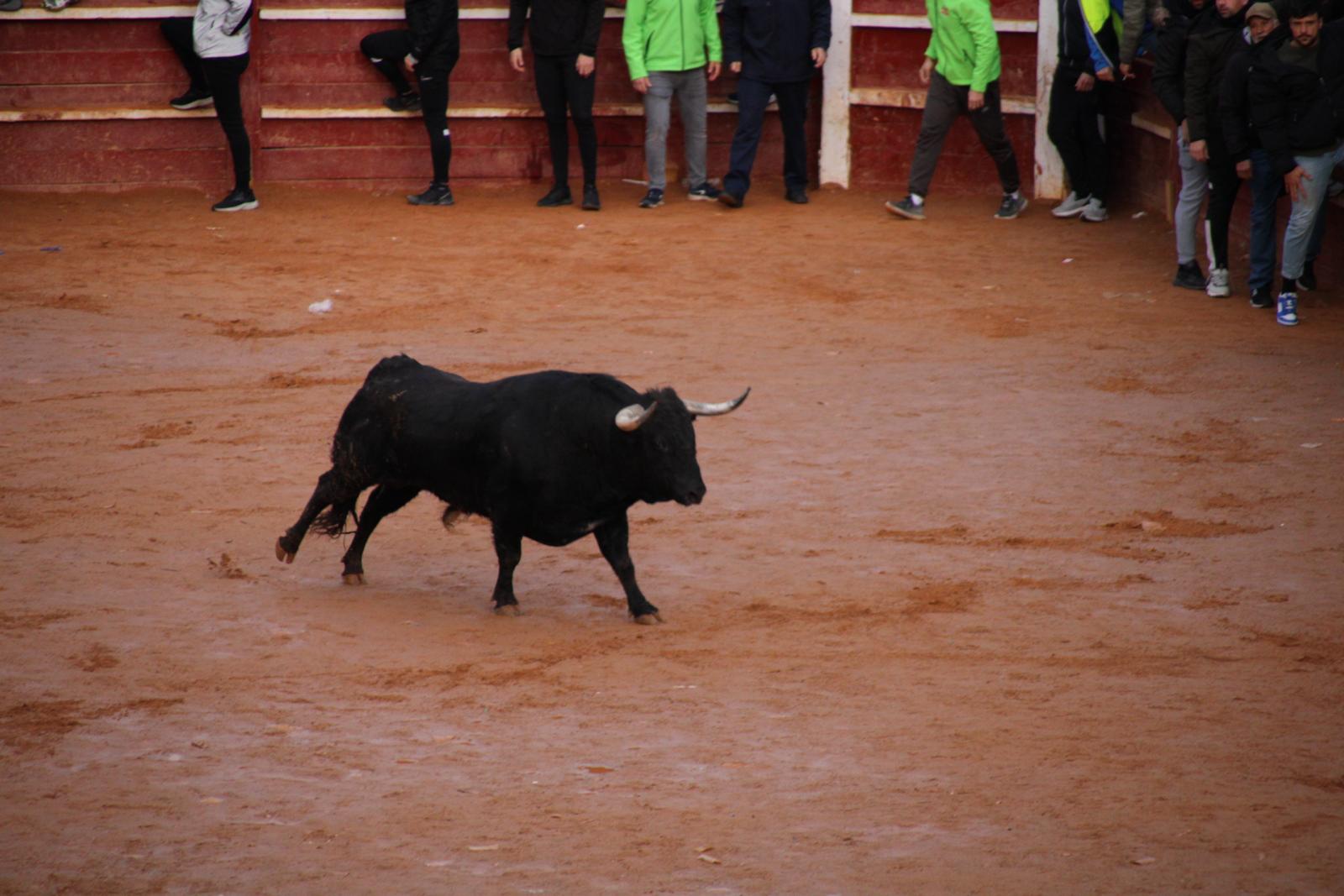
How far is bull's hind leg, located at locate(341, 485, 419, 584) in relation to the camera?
7.00 m

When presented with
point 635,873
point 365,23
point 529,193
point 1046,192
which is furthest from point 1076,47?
point 635,873

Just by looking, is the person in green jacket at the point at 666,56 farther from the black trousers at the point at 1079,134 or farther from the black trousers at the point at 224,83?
the black trousers at the point at 224,83

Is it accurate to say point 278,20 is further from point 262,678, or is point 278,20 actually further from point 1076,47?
point 262,678

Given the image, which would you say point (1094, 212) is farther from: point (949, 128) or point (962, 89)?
point (962, 89)

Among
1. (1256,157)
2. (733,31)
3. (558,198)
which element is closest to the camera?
(1256,157)

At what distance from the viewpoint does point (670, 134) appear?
1586 centimetres

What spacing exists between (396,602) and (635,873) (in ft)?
8.58

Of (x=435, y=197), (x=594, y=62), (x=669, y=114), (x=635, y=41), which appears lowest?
(x=435, y=197)

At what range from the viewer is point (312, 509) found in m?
7.05

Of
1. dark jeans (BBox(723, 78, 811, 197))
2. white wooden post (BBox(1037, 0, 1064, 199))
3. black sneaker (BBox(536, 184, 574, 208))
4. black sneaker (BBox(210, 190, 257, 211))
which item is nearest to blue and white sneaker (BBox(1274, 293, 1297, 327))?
white wooden post (BBox(1037, 0, 1064, 199))

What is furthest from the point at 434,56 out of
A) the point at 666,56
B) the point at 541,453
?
the point at 541,453

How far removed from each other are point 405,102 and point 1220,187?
24.5ft

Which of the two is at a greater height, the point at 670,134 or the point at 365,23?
the point at 365,23

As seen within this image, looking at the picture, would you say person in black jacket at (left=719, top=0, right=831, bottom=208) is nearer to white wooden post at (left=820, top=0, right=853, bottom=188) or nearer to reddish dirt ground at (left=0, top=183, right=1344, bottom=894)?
white wooden post at (left=820, top=0, right=853, bottom=188)
